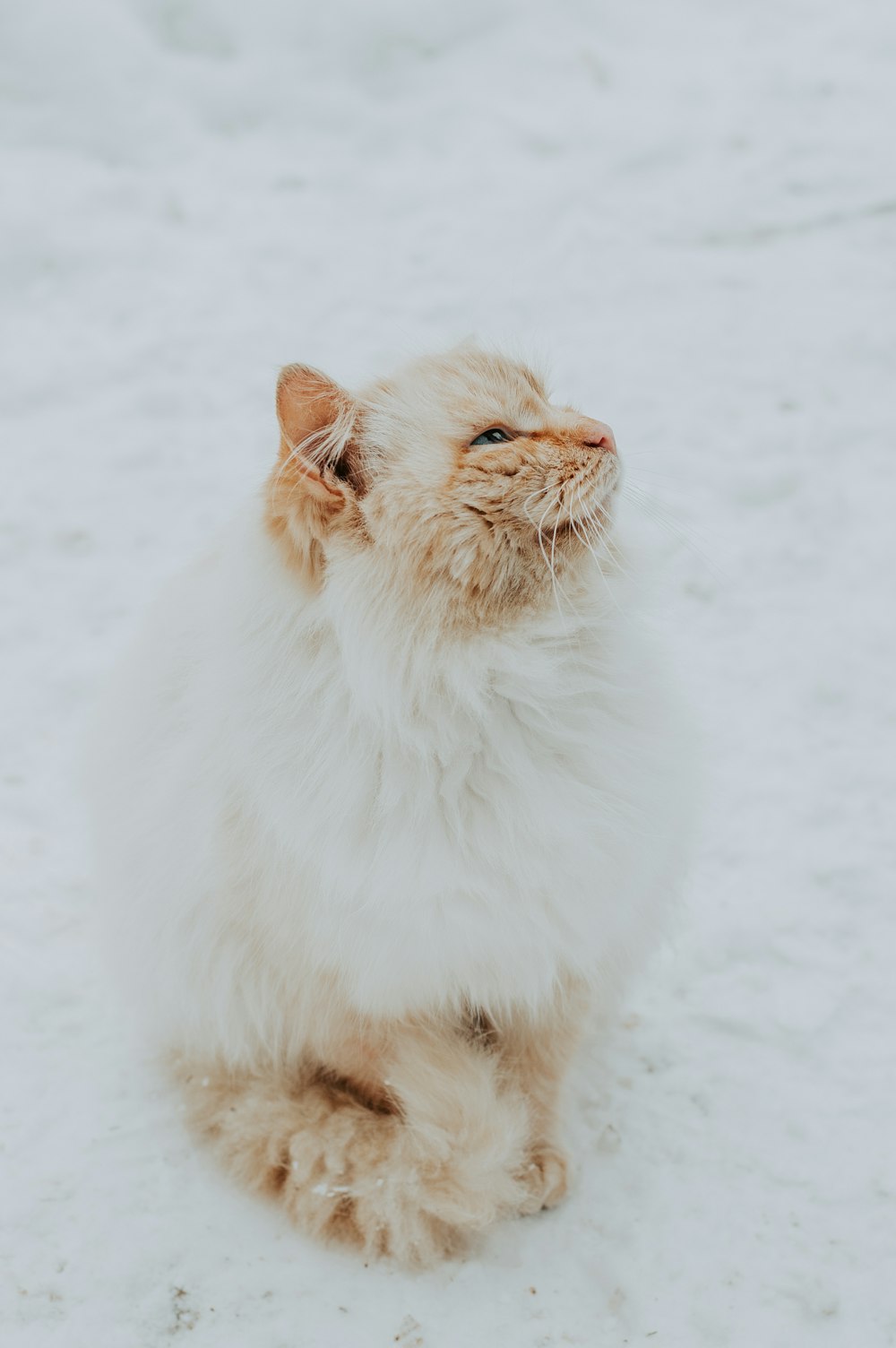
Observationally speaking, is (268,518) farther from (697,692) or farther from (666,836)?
(697,692)

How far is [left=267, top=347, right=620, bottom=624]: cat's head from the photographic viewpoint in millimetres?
1694

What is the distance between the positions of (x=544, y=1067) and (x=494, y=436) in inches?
45.4

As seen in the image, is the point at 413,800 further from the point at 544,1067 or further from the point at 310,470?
the point at 544,1067

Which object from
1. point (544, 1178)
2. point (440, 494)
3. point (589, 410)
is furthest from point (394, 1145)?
point (589, 410)

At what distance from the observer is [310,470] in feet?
5.46

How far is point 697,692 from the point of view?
310cm

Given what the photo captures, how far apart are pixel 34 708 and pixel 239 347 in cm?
191

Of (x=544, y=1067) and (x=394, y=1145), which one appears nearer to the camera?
(x=394, y=1145)

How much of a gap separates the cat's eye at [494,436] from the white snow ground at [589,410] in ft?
1.52

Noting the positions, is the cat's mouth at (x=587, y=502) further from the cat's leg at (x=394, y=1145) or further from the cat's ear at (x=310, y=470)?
the cat's leg at (x=394, y=1145)

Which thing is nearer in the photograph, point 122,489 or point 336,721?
point 336,721

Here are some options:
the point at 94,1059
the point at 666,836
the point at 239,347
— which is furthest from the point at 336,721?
the point at 239,347

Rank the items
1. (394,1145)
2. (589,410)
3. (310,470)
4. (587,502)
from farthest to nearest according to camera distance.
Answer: (589,410) < (394,1145) < (587,502) < (310,470)

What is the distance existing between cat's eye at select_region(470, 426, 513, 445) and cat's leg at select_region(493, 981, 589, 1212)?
95 cm
